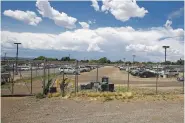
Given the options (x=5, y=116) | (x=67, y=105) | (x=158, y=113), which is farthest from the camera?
(x=67, y=105)

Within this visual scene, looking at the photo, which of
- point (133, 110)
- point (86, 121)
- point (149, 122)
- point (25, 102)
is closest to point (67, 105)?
point (25, 102)

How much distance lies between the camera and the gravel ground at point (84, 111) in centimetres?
1144

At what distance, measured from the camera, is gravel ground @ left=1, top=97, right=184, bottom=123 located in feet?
37.5

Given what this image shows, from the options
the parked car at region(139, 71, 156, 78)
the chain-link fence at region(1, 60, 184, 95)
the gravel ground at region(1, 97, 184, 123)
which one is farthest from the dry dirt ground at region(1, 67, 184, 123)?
the parked car at region(139, 71, 156, 78)

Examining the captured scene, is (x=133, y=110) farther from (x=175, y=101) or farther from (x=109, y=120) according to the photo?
(x=175, y=101)

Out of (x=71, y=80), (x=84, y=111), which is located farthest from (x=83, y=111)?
(x=71, y=80)

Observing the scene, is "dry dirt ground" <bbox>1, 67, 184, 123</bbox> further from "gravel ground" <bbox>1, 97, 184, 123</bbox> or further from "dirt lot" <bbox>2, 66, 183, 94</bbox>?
"dirt lot" <bbox>2, 66, 183, 94</bbox>

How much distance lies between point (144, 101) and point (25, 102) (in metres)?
6.56

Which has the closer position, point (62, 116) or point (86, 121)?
point (86, 121)

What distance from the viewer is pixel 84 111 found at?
44.5ft

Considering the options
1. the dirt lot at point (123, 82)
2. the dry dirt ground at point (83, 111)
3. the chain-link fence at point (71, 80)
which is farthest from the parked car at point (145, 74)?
the dry dirt ground at point (83, 111)

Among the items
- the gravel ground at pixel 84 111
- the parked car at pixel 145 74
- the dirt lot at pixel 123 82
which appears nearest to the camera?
the gravel ground at pixel 84 111

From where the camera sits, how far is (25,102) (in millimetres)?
16328

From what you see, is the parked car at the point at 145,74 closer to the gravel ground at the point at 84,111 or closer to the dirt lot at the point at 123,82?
the dirt lot at the point at 123,82
